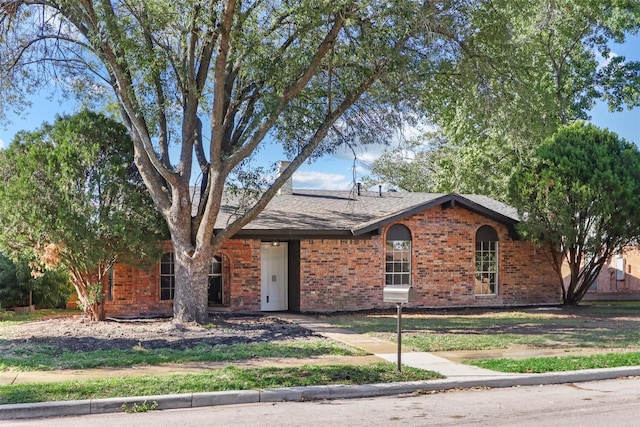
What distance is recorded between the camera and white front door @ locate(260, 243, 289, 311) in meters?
19.8

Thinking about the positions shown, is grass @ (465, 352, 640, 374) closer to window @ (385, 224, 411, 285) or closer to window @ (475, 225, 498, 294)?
window @ (385, 224, 411, 285)

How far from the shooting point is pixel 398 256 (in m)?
20.8

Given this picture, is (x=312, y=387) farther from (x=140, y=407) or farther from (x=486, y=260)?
(x=486, y=260)

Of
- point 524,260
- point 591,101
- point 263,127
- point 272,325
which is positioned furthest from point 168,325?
point 591,101

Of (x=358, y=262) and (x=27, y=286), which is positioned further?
(x=358, y=262)

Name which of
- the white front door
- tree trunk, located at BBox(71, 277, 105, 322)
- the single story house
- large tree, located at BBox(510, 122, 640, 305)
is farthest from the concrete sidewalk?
the single story house

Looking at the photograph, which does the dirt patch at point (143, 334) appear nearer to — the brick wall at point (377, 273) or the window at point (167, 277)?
the brick wall at point (377, 273)

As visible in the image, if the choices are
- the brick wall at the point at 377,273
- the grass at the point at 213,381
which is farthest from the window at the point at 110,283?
the grass at the point at 213,381

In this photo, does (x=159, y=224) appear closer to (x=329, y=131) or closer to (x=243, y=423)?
(x=329, y=131)

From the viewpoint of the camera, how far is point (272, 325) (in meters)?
15.5

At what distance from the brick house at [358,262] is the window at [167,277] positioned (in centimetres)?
3

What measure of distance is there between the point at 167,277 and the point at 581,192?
12.7m

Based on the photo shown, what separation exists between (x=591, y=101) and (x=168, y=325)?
2591cm

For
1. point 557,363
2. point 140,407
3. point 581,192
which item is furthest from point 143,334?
point 581,192
